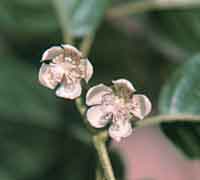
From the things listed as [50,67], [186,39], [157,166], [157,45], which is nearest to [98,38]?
[157,45]

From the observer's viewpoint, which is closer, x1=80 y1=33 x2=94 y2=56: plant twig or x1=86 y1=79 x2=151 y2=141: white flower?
x1=86 y1=79 x2=151 y2=141: white flower

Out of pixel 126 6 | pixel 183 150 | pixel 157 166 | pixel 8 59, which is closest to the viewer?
pixel 183 150

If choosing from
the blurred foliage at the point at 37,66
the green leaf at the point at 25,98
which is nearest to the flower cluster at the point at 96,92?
the blurred foliage at the point at 37,66

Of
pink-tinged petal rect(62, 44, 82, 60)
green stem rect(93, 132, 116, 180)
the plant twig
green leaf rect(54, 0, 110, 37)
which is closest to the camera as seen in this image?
green stem rect(93, 132, 116, 180)

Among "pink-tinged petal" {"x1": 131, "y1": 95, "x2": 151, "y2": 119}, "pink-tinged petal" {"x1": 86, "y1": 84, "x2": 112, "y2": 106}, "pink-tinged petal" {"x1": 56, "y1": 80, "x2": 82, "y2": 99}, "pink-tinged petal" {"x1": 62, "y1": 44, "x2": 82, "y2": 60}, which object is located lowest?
"pink-tinged petal" {"x1": 131, "y1": 95, "x2": 151, "y2": 119}

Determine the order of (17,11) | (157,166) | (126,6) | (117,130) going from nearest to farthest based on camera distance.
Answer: (117,130), (126,6), (17,11), (157,166)

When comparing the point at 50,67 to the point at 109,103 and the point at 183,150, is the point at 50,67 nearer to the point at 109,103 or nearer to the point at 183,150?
the point at 109,103

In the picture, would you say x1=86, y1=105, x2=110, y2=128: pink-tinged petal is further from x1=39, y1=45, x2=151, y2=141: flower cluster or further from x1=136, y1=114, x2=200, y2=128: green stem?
x1=136, y1=114, x2=200, y2=128: green stem

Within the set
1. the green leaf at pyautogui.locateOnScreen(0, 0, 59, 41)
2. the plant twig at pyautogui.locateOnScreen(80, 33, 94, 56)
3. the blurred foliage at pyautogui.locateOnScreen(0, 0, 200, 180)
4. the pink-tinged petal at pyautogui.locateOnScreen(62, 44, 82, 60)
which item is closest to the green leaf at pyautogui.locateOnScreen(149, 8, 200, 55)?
the blurred foliage at pyautogui.locateOnScreen(0, 0, 200, 180)
